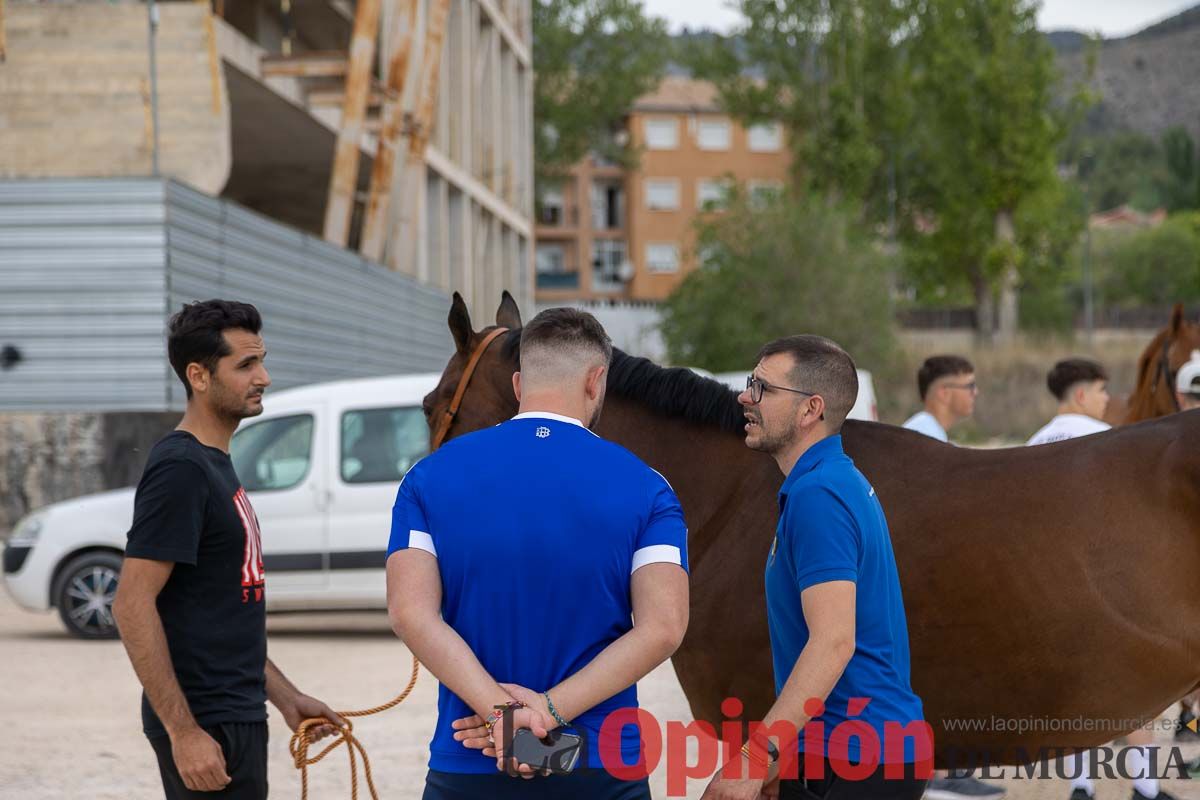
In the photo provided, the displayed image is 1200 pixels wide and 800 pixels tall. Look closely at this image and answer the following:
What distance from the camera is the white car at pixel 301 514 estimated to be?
1212 centimetres

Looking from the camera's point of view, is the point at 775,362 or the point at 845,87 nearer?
the point at 775,362

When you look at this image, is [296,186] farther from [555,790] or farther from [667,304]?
[555,790]

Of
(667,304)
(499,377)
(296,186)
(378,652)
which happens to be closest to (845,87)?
(667,304)

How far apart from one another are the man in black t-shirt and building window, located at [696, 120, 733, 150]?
8461cm

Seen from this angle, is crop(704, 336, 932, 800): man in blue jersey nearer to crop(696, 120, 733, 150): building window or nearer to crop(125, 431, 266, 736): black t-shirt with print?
crop(125, 431, 266, 736): black t-shirt with print

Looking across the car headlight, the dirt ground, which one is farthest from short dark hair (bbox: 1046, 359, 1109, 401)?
the car headlight

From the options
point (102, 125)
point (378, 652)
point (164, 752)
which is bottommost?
point (378, 652)

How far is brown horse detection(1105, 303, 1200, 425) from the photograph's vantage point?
8.83m

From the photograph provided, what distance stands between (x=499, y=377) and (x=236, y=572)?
1.72 metres

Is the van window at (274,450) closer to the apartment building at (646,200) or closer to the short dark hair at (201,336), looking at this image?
the short dark hair at (201,336)

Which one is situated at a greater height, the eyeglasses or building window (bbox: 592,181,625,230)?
building window (bbox: 592,181,625,230)

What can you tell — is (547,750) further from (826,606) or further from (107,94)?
(107,94)

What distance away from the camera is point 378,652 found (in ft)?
38.6

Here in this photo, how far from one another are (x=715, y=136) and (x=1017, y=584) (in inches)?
3318
